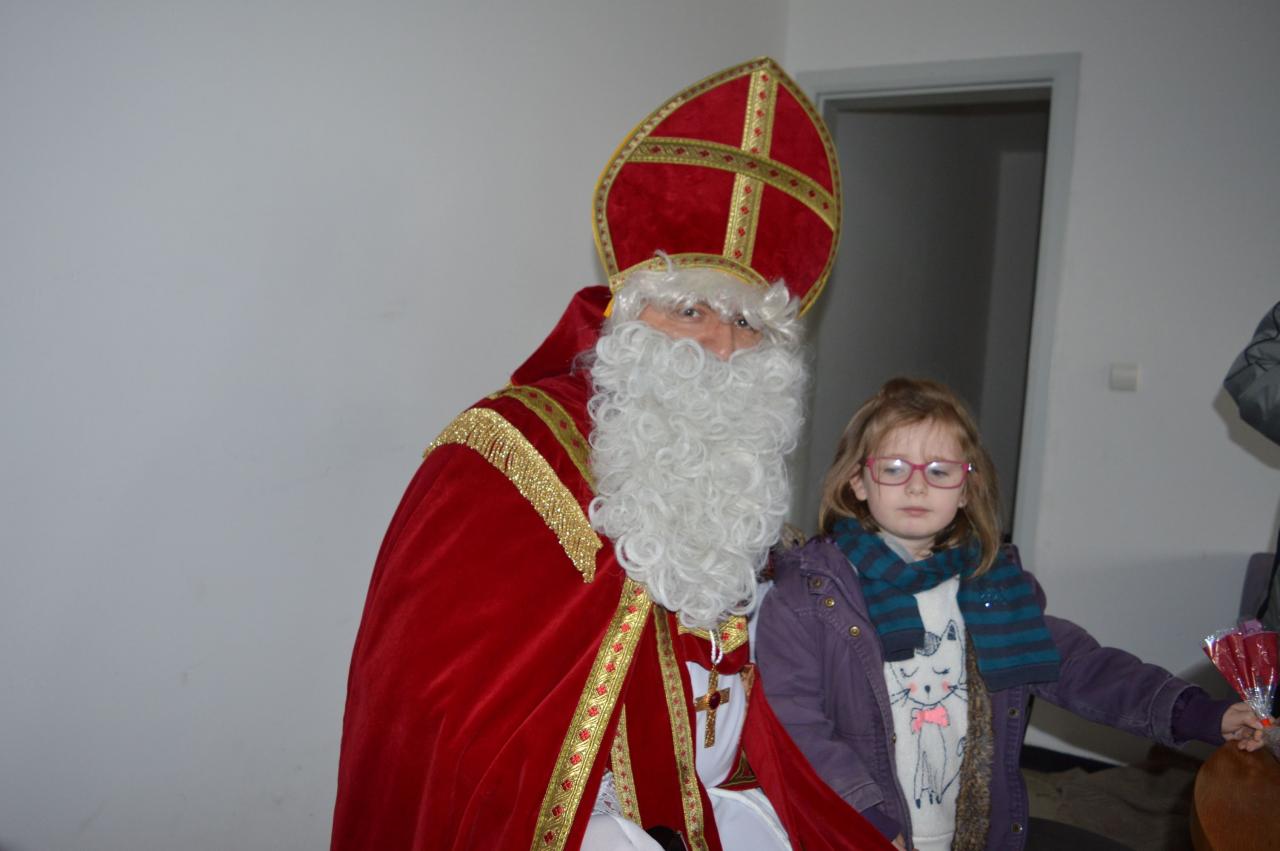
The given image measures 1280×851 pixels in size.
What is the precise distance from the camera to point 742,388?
1672mm

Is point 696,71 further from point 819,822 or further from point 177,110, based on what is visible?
point 819,822

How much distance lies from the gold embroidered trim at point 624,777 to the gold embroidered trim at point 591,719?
7 cm

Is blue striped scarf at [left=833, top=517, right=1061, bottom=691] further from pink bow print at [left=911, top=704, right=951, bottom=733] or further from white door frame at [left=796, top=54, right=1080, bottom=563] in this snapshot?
white door frame at [left=796, top=54, right=1080, bottom=563]

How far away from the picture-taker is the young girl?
5.84 ft

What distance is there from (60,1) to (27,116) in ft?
0.70

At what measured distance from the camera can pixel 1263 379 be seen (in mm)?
2363

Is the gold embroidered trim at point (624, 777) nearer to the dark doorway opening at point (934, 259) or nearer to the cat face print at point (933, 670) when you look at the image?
the cat face print at point (933, 670)

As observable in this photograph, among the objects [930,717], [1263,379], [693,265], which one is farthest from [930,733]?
[1263,379]

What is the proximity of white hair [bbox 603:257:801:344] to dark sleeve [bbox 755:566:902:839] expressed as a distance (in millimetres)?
497

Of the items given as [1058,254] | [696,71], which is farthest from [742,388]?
[1058,254]

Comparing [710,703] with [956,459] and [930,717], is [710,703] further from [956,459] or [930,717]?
[956,459]

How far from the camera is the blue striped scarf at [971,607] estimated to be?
1.79 meters

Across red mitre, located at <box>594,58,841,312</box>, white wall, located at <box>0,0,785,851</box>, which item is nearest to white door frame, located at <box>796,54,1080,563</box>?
white wall, located at <box>0,0,785,851</box>

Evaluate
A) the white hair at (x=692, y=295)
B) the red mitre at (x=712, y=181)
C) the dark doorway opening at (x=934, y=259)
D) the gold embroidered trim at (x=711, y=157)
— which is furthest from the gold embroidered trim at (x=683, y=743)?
the dark doorway opening at (x=934, y=259)
